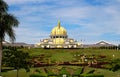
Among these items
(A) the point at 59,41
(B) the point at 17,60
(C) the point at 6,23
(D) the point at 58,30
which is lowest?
(B) the point at 17,60

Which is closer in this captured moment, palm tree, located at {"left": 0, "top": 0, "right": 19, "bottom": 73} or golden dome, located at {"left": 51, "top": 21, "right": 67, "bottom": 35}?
palm tree, located at {"left": 0, "top": 0, "right": 19, "bottom": 73}

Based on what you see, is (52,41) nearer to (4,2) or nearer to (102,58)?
(102,58)

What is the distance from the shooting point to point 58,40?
12875 cm

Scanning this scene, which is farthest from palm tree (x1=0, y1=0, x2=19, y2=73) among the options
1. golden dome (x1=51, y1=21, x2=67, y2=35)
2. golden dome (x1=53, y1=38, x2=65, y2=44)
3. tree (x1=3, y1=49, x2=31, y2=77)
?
golden dome (x1=51, y1=21, x2=67, y2=35)

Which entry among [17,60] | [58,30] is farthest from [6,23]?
[58,30]

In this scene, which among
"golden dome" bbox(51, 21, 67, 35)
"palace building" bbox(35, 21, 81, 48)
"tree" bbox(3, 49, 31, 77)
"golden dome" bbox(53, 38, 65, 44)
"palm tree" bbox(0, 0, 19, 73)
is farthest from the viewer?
"golden dome" bbox(51, 21, 67, 35)

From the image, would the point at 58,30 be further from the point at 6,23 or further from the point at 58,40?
the point at 6,23

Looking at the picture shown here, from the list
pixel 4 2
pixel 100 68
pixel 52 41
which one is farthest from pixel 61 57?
pixel 52 41

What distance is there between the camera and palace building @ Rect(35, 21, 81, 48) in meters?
129

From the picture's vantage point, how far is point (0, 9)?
4288 centimetres

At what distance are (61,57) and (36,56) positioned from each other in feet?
16.5

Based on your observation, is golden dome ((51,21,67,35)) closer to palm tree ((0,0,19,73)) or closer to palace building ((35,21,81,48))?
palace building ((35,21,81,48))

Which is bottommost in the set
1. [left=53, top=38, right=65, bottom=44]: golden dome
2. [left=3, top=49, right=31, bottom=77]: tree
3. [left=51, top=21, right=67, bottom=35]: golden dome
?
[left=3, top=49, right=31, bottom=77]: tree

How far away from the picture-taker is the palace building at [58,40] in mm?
128625
